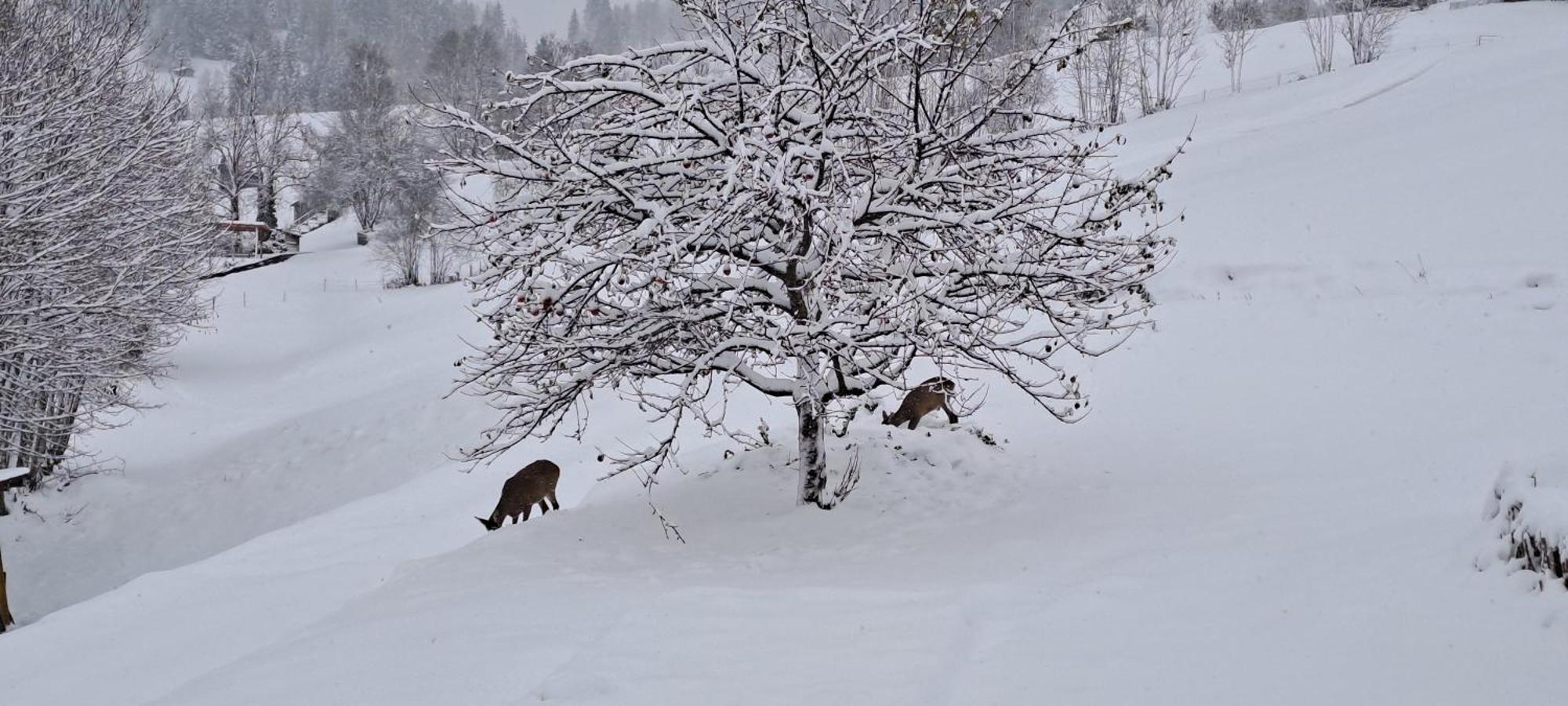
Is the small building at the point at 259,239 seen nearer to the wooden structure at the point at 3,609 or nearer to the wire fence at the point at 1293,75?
the wooden structure at the point at 3,609

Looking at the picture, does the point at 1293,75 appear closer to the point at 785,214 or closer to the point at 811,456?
the point at 811,456

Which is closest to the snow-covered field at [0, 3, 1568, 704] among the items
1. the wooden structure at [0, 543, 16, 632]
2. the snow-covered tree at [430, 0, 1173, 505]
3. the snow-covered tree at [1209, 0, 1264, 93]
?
the wooden structure at [0, 543, 16, 632]

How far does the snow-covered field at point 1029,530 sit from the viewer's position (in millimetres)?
4328

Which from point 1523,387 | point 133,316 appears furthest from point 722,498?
point 133,316

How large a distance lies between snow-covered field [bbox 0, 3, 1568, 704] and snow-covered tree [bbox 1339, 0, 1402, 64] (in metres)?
18.2

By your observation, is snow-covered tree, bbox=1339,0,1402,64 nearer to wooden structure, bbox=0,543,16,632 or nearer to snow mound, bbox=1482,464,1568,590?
snow mound, bbox=1482,464,1568,590

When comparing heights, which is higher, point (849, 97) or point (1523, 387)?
point (849, 97)

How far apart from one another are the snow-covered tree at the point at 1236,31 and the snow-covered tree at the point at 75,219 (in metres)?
36.9

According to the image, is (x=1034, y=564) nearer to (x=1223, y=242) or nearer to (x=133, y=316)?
(x=1223, y=242)

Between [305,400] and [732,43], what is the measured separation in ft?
63.8

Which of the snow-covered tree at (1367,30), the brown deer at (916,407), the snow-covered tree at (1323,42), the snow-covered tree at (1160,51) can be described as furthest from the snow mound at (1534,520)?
the snow-covered tree at (1367,30)

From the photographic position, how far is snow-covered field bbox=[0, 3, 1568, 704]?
4.33 m

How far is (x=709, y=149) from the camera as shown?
6750mm

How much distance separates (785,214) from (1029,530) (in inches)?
133
